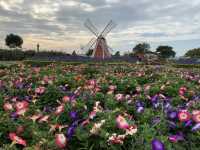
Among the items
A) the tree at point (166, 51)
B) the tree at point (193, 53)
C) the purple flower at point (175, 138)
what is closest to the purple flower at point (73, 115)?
the purple flower at point (175, 138)

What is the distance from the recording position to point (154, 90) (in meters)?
4.94

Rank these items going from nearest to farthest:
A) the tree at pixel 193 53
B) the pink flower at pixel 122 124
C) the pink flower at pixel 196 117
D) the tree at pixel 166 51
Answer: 1. the pink flower at pixel 122 124
2. the pink flower at pixel 196 117
3. the tree at pixel 193 53
4. the tree at pixel 166 51

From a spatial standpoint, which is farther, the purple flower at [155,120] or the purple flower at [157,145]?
the purple flower at [155,120]

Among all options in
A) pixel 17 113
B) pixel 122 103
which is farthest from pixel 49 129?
pixel 122 103

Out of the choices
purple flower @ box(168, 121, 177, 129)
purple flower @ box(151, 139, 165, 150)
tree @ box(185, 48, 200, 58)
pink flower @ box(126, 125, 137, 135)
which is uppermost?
pink flower @ box(126, 125, 137, 135)

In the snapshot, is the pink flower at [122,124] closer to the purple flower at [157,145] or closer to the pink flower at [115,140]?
the pink flower at [115,140]

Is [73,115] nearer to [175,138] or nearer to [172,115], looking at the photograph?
[172,115]

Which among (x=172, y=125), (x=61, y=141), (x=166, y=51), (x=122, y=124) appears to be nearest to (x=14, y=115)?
(x=61, y=141)

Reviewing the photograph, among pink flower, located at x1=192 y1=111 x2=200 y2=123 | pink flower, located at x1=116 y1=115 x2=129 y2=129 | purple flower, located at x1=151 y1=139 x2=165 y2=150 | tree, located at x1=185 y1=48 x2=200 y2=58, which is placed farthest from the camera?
tree, located at x1=185 y1=48 x2=200 y2=58

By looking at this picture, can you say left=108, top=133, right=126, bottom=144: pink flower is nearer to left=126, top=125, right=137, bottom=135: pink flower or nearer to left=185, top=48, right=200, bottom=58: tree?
left=126, top=125, right=137, bottom=135: pink flower

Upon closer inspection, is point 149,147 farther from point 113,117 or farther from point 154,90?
point 154,90

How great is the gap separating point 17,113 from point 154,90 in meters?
2.22

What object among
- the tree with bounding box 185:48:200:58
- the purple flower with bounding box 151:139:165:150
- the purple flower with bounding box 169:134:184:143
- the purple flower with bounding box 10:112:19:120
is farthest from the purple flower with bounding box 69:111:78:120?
the tree with bounding box 185:48:200:58

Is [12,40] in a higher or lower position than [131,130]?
higher
